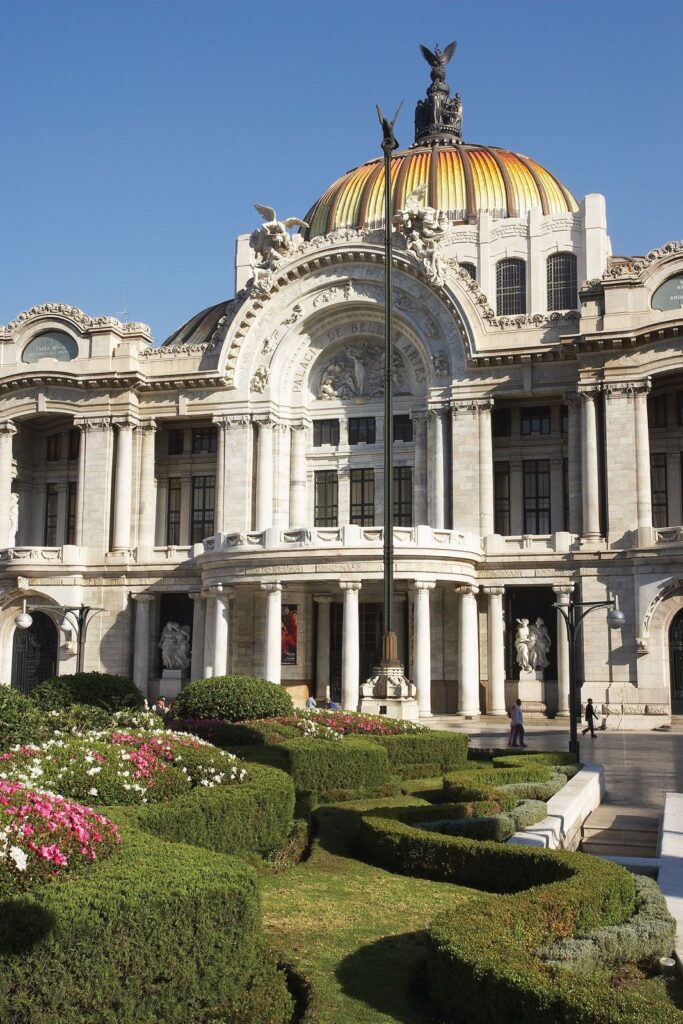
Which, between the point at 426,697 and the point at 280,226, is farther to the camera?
the point at 280,226

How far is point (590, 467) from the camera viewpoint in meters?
47.0

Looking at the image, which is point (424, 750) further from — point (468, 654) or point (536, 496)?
point (536, 496)

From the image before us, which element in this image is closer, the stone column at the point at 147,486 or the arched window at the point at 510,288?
the stone column at the point at 147,486

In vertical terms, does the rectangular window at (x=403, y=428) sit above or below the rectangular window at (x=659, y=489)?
above

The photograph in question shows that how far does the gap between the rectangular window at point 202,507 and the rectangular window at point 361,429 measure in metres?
7.78

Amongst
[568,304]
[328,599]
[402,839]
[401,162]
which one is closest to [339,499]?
[328,599]

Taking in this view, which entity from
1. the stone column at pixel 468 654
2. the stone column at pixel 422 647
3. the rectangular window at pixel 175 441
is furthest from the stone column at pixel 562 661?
the rectangular window at pixel 175 441

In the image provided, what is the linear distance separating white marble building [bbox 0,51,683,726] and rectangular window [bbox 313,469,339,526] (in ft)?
0.49

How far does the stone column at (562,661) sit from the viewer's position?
150 feet

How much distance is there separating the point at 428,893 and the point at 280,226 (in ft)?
143

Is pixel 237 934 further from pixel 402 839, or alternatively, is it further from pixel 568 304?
pixel 568 304

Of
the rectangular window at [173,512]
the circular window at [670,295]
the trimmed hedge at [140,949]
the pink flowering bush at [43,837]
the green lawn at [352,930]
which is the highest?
the circular window at [670,295]

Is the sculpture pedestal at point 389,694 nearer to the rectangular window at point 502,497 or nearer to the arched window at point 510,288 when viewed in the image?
the rectangular window at point 502,497

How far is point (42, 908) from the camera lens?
9086 mm
